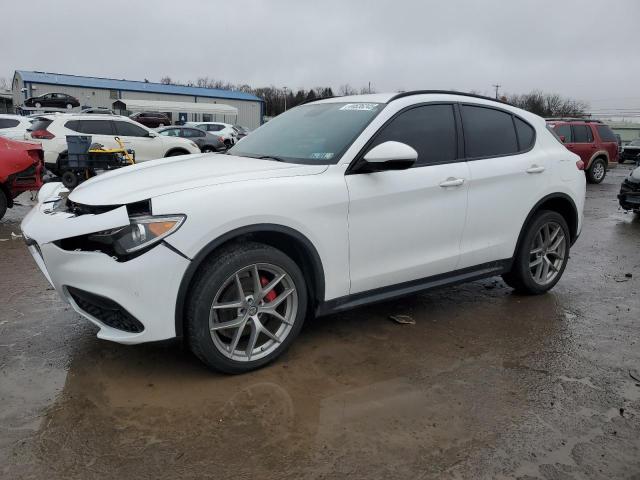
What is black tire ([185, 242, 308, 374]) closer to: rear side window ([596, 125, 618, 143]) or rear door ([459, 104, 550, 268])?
rear door ([459, 104, 550, 268])

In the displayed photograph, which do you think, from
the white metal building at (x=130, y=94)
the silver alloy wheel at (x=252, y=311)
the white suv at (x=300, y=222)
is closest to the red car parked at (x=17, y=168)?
the white suv at (x=300, y=222)

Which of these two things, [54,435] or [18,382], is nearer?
[54,435]

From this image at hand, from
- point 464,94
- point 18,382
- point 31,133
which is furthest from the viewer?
point 31,133

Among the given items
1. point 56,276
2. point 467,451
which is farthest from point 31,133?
point 467,451

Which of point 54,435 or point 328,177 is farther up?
point 328,177

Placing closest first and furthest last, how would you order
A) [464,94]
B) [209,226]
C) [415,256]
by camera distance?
[209,226] < [415,256] < [464,94]

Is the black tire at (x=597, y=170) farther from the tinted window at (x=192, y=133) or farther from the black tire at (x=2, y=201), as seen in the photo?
the black tire at (x=2, y=201)

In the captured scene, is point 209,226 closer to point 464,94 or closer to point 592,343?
point 464,94

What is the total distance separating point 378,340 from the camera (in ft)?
12.7

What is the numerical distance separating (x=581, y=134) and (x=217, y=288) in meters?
16.5

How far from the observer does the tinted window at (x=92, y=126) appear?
13.4 meters

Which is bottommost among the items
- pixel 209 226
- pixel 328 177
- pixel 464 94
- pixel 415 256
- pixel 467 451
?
pixel 467 451

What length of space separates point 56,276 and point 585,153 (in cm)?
1678

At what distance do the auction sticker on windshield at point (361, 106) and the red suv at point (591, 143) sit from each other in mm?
13931
